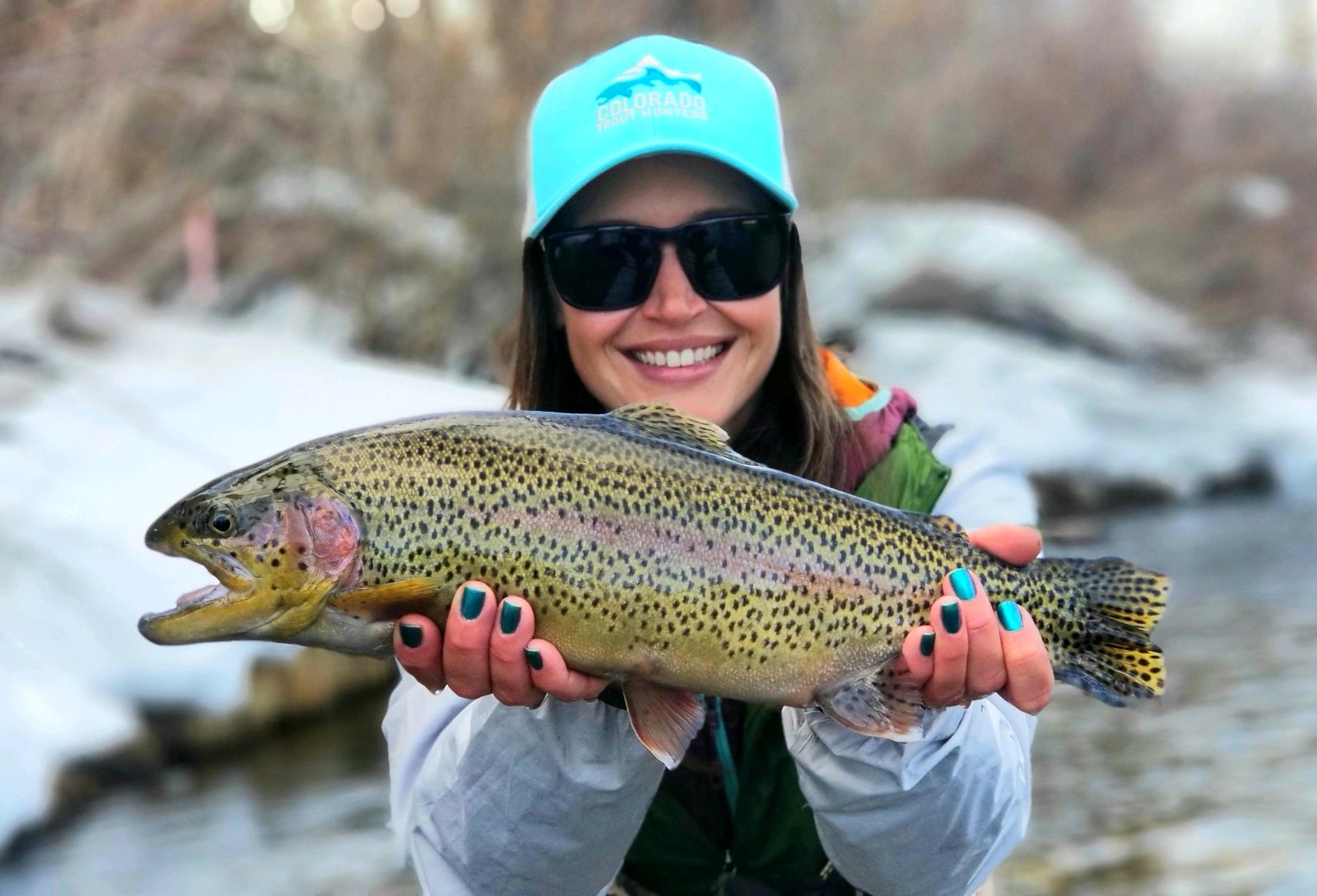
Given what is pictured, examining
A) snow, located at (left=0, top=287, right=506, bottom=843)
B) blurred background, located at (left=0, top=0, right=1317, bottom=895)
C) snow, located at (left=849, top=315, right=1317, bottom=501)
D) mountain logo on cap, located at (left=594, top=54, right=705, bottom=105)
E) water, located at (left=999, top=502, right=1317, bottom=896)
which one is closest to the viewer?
mountain logo on cap, located at (left=594, top=54, right=705, bottom=105)

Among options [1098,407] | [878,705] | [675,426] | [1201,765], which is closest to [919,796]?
[878,705]

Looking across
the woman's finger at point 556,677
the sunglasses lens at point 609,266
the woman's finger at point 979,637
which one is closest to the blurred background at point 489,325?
the sunglasses lens at point 609,266

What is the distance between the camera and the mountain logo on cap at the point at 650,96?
252 centimetres

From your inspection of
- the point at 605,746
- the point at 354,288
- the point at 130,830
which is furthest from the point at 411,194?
the point at 605,746

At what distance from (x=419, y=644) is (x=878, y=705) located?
0.65 metres

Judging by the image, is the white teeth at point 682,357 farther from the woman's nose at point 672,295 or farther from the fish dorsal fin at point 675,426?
the fish dorsal fin at point 675,426

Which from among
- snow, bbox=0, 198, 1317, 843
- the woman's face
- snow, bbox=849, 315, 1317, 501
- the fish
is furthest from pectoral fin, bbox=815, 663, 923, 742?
snow, bbox=849, 315, 1317, 501

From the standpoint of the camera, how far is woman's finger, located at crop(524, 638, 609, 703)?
6.57ft

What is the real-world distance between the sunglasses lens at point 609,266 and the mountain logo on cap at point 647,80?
0.25m

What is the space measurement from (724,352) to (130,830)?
3.95 m

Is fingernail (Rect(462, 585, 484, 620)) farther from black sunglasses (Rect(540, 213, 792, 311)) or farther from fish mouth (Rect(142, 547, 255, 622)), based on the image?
black sunglasses (Rect(540, 213, 792, 311))

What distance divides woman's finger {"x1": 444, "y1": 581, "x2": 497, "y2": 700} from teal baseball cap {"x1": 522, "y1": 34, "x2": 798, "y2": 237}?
0.82 meters

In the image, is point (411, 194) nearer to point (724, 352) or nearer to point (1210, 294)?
point (724, 352)

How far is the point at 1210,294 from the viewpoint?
1686 cm
